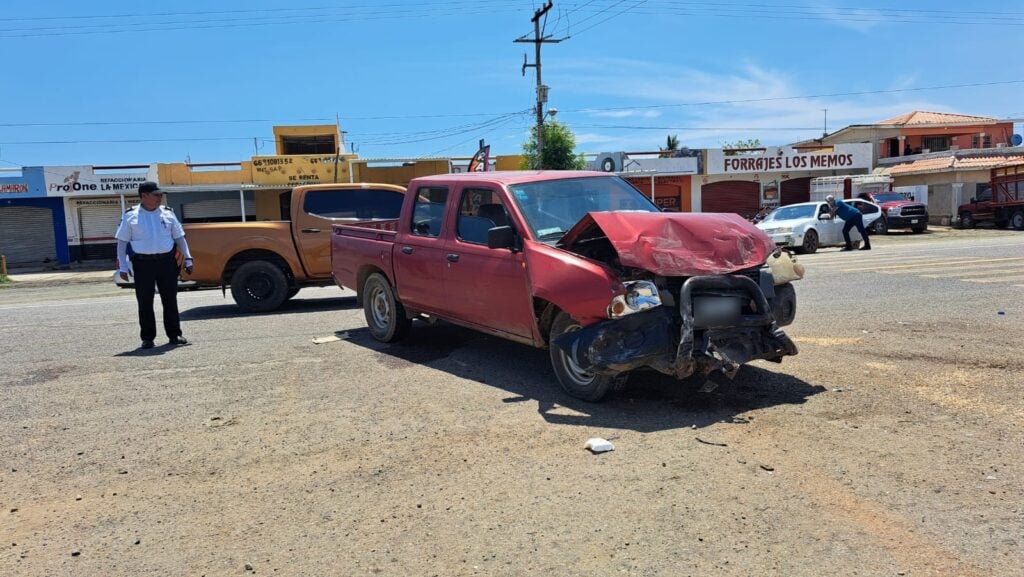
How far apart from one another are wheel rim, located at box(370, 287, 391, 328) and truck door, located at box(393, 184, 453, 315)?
0.50m

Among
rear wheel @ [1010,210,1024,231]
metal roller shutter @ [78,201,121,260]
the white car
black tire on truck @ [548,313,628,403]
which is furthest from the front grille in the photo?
metal roller shutter @ [78,201,121,260]

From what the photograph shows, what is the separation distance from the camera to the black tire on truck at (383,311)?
25.6 feet

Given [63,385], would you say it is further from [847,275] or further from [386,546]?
[847,275]

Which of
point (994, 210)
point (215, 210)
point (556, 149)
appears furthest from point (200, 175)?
point (994, 210)

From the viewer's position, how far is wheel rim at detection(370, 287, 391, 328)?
316 inches

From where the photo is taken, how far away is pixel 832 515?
3461 mm

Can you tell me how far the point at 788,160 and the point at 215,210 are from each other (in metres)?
28.0

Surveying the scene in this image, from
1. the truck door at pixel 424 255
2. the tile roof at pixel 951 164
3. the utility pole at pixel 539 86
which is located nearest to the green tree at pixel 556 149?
the utility pole at pixel 539 86

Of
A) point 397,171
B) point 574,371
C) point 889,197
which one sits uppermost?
point 397,171

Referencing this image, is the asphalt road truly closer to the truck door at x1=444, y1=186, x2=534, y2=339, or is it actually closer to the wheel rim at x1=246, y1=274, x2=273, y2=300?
the truck door at x1=444, y1=186, x2=534, y2=339

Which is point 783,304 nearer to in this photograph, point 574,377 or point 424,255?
point 574,377

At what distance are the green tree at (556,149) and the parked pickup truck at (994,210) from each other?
1756 centimetres

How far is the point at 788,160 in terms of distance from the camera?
36875 millimetres

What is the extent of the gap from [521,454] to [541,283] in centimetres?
138
